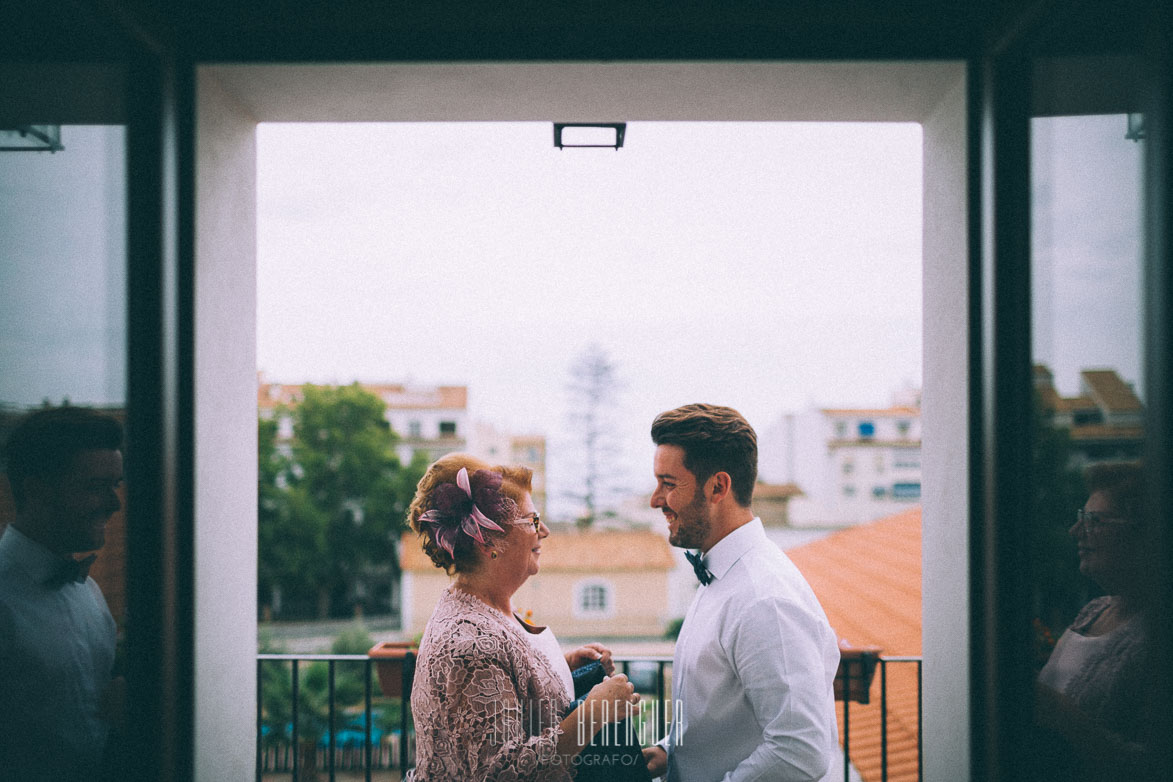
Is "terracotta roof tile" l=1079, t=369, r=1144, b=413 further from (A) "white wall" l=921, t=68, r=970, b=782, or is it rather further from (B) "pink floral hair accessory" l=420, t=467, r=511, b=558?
(B) "pink floral hair accessory" l=420, t=467, r=511, b=558

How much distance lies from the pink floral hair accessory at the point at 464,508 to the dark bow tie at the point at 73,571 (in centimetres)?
67

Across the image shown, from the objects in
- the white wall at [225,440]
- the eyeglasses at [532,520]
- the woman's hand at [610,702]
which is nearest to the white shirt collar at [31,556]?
the white wall at [225,440]

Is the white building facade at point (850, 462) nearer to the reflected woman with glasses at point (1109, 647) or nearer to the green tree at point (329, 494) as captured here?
the green tree at point (329, 494)

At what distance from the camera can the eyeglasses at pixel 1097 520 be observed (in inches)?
53.5

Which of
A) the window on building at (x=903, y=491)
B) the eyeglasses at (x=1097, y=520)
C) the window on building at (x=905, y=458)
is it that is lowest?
the window on building at (x=903, y=491)

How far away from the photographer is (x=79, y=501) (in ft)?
4.99

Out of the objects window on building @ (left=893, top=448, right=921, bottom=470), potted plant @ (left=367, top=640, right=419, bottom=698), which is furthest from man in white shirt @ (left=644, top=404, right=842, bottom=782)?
window on building @ (left=893, top=448, right=921, bottom=470)

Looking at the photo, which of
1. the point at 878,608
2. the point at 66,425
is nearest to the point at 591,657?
the point at 66,425

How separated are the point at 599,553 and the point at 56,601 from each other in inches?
1340

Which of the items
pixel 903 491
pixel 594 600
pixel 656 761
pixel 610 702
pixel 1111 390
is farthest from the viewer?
pixel 903 491

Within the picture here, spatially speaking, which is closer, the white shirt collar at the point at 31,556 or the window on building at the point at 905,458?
the white shirt collar at the point at 31,556

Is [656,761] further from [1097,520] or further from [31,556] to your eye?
[31,556]

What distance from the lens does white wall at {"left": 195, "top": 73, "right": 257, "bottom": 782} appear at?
5.83 ft

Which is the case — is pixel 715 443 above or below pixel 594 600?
above
